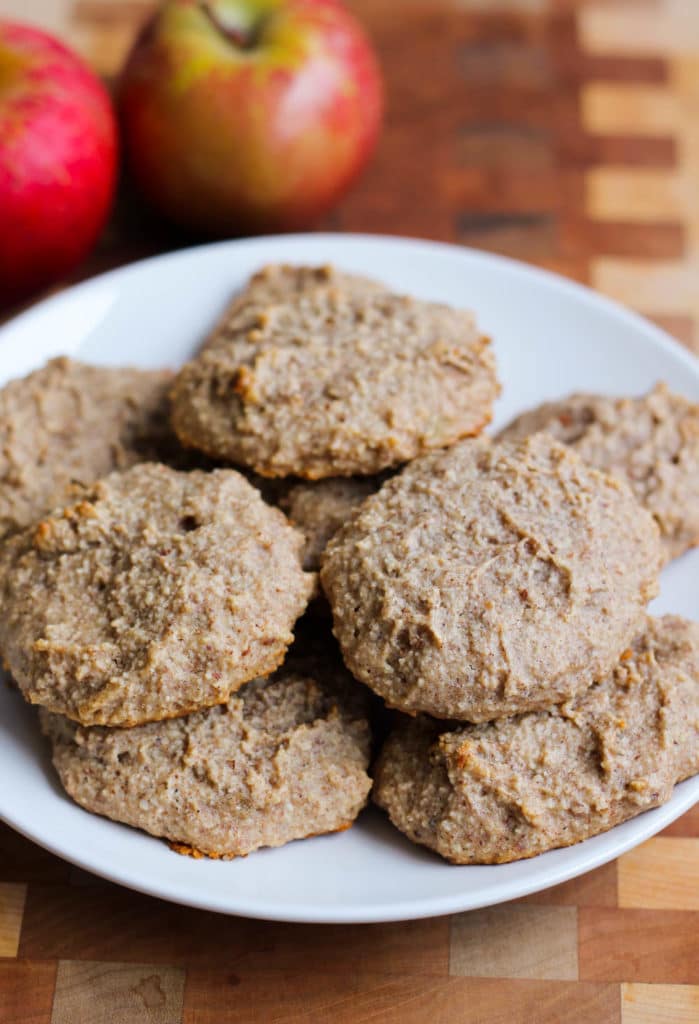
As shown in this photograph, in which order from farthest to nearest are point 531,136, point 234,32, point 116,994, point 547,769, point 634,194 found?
point 531,136, point 634,194, point 234,32, point 116,994, point 547,769

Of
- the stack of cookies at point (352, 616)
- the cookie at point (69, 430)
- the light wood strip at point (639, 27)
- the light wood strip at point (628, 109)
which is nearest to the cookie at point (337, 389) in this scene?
the stack of cookies at point (352, 616)

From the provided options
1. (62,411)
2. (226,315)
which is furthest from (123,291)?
(62,411)

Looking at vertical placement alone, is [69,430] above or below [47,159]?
below

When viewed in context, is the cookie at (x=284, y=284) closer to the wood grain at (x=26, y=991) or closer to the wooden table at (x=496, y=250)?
the wooden table at (x=496, y=250)

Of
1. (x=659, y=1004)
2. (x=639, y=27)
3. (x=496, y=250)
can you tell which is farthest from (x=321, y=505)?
(x=639, y=27)

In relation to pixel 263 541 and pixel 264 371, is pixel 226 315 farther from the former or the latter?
pixel 263 541

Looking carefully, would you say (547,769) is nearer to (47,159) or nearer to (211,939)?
(211,939)

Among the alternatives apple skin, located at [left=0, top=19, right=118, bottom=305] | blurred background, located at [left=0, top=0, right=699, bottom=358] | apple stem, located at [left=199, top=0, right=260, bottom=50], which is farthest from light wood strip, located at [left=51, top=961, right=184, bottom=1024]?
apple stem, located at [left=199, top=0, right=260, bottom=50]
